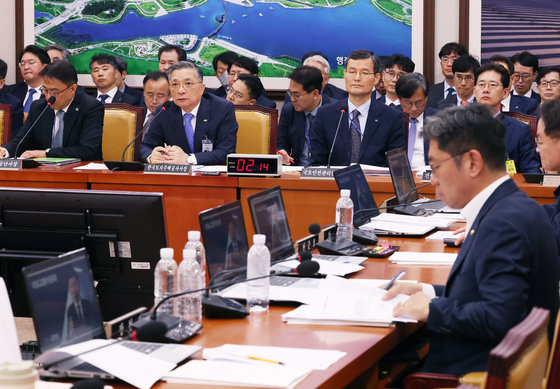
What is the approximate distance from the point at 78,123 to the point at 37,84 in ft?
8.26

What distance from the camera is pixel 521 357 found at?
1.25 meters

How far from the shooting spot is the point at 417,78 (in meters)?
5.53

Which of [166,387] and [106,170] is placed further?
[106,170]

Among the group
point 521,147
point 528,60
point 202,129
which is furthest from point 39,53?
point 521,147

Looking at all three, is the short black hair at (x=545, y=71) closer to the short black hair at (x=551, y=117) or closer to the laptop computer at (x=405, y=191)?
the laptop computer at (x=405, y=191)

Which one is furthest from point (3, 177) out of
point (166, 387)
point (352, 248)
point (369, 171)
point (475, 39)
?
point (475, 39)

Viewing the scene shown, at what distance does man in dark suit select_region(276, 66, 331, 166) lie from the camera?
564 centimetres

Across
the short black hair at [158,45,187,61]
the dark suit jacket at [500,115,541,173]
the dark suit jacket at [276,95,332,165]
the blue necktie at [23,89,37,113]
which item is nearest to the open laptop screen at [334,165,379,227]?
the dark suit jacket at [500,115,541,173]

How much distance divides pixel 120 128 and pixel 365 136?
63.1 inches

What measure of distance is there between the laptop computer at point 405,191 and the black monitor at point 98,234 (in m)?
1.65

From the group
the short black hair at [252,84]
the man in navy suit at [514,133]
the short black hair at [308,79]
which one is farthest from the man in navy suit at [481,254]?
the short black hair at [252,84]

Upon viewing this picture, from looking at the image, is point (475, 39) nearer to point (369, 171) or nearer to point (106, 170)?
point (369, 171)

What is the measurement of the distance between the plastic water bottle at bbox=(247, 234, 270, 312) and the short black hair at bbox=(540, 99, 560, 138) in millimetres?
1280

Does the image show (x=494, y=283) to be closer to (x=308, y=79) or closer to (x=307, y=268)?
(x=307, y=268)
